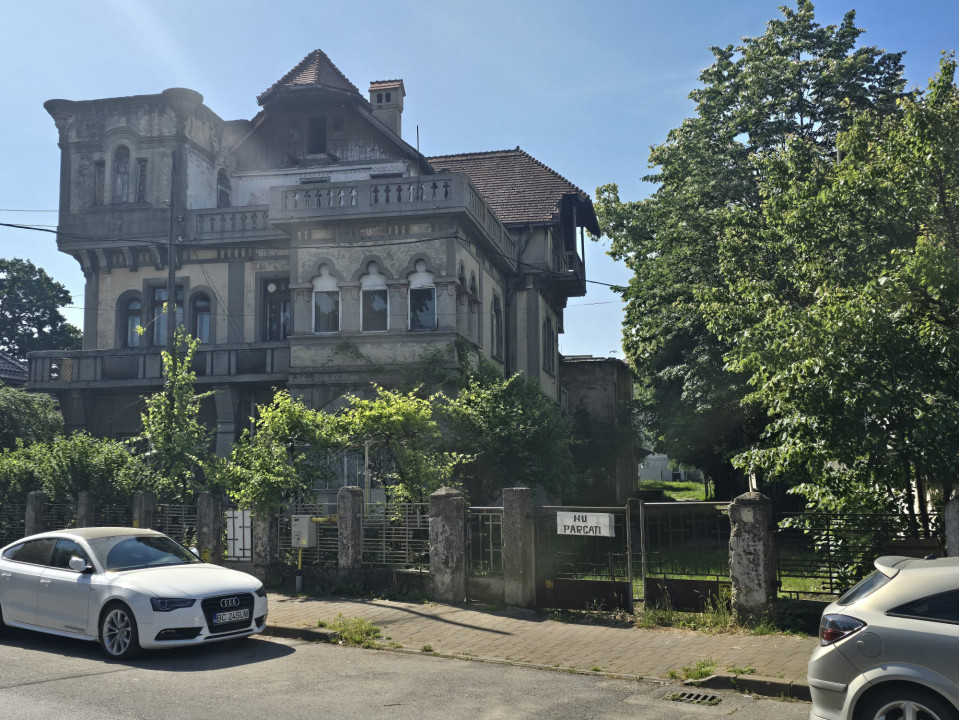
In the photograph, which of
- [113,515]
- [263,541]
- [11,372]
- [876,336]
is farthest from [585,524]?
[11,372]

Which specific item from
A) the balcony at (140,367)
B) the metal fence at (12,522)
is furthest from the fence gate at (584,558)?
the balcony at (140,367)

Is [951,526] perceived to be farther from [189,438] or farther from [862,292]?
[189,438]

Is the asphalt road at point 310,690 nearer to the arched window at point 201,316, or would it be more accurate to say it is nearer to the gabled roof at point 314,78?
the arched window at point 201,316

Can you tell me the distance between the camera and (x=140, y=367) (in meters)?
26.6

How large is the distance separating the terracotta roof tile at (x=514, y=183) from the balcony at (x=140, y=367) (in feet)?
32.0

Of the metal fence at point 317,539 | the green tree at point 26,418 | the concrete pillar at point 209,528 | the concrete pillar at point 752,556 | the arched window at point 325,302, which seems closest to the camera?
the concrete pillar at point 752,556

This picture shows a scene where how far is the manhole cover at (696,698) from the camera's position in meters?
8.43

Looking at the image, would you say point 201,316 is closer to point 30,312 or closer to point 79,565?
point 79,565

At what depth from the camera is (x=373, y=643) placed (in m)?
11.4

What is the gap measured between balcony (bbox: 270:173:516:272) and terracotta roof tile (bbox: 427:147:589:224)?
615cm

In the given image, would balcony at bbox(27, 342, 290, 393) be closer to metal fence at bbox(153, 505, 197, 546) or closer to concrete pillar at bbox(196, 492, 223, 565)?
metal fence at bbox(153, 505, 197, 546)

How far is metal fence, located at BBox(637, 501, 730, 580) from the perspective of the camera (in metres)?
12.1

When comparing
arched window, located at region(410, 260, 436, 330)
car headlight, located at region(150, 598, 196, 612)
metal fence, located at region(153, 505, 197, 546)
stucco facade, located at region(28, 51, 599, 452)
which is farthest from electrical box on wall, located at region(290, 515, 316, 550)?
arched window, located at region(410, 260, 436, 330)

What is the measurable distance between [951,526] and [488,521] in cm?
637
